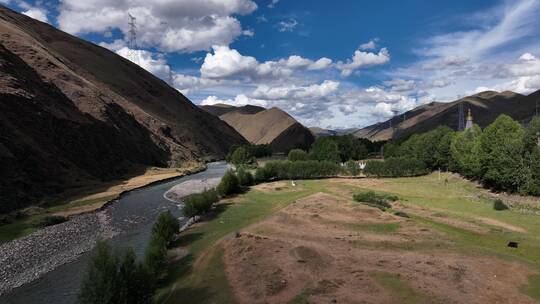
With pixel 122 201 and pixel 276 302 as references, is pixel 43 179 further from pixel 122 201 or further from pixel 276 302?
pixel 276 302

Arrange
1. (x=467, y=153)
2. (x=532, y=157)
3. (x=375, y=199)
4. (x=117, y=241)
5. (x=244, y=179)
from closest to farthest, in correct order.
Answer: (x=117, y=241) < (x=532, y=157) < (x=375, y=199) < (x=467, y=153) < (x=244, y=179)

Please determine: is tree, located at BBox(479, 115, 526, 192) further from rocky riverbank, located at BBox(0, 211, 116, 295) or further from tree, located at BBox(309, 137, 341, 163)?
rocky riverbank, located at BBox(0, 211, 116, 295)

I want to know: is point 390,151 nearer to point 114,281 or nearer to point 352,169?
point 352,169

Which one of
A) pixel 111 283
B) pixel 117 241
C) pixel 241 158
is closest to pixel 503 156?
pixel 117 241

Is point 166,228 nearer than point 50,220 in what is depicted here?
Yes

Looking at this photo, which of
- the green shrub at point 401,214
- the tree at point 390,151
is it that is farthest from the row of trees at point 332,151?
the green shrub at point 401,214

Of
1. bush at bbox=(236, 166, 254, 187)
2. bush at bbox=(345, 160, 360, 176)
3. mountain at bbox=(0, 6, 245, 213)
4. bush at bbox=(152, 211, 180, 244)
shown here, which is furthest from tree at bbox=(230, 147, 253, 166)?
bush at bbox=(152, 211, 180, 244)

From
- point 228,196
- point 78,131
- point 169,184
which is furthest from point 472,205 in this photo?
point 78,131
